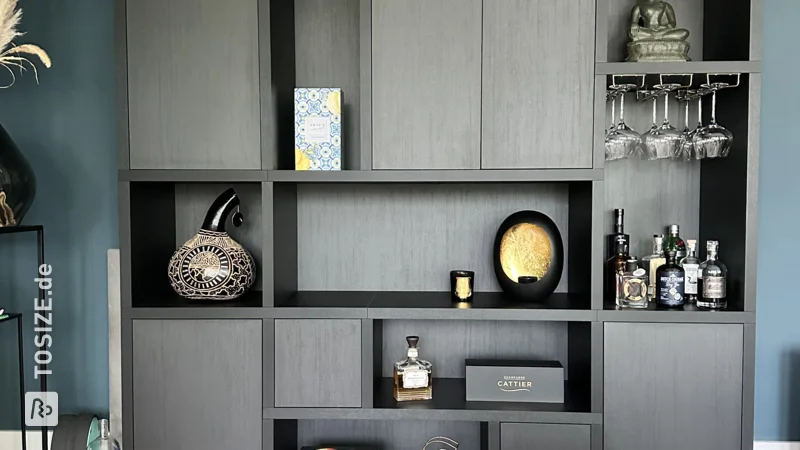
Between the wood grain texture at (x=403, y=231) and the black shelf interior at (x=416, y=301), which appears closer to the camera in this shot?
the black shelf interior at (x=416, y=301)

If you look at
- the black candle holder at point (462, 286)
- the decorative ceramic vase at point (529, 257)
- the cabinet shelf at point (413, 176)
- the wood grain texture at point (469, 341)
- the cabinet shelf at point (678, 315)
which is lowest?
the wood grain texture at point (469, 341)

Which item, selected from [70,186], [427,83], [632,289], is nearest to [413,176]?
[427,83]

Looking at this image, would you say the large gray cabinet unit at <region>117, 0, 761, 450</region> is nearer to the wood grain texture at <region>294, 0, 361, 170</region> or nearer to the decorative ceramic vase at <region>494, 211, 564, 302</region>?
the decorative ceramic vase at <region>494, 211, 564, 302</region>

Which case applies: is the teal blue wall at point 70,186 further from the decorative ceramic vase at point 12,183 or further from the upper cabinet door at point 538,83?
the upper cabinet door at point 538,83

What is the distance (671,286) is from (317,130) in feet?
3.84

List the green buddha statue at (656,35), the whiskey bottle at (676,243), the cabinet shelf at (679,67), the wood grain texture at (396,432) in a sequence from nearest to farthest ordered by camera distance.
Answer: the cabinet shelf at (679,67) → the green buddha statue at (656,35) → the whiskey bottle at (676,243) → the wood grain texture at (396,432)

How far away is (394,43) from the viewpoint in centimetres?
191

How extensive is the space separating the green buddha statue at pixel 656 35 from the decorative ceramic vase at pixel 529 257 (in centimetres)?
58

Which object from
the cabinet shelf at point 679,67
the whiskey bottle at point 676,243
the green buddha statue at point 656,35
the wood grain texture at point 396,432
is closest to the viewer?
the cabinet shelf at point 679,67

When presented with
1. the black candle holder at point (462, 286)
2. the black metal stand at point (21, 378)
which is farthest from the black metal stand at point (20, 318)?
the black candle holder at point (462, 286)

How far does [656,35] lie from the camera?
1938 millimetres

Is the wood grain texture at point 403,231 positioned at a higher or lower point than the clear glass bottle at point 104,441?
higher

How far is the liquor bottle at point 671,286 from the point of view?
6.28 feet

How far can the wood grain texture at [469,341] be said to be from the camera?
7.38 ft
